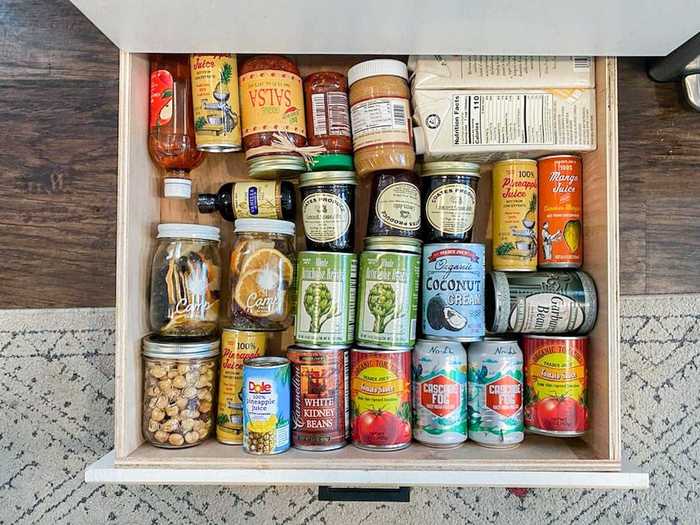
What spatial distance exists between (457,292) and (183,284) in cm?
45

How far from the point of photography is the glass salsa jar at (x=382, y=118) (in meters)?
0.94

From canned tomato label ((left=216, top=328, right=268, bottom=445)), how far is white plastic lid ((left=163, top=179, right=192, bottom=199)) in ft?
0.80

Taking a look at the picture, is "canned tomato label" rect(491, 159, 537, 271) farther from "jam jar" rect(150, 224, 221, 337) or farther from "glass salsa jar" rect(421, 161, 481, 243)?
"jam jar" rect(150, 224, 221, 337)

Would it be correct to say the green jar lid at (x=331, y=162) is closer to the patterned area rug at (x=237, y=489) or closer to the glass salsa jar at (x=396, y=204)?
the glass salsa jar at (x=396, y=204)

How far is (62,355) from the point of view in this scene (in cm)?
114

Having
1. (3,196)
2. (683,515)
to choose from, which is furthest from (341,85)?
(683,515)

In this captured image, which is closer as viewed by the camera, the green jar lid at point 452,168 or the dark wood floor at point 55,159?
the green jar lid at point 452,168

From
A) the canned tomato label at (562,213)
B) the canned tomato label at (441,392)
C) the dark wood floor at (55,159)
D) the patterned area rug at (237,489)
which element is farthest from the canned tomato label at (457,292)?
the dark wood floor at (55,159)

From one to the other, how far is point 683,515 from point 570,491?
0.22 m

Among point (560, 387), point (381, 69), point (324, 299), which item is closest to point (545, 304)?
point (560, 387)

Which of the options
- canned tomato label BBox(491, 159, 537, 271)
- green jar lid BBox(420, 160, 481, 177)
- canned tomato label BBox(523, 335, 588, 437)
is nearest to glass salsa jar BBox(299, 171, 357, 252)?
green jar lid BBox(420, 160, 481, 177)

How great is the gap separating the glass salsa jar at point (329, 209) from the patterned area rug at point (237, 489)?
47cm

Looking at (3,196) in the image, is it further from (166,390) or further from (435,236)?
(435,236)

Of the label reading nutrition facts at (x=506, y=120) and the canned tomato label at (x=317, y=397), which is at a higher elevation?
the label reading nutrition facts at (x=506, y=120)
